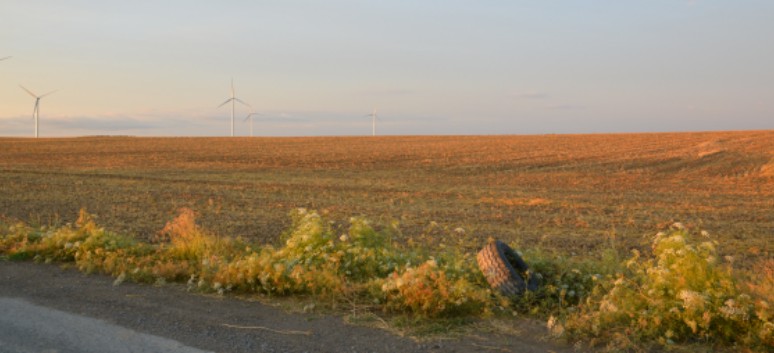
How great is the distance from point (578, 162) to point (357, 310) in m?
37.0

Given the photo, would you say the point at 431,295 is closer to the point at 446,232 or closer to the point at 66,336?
the point at 66,336

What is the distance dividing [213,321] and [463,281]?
262 centimetres

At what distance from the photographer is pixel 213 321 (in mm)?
6535

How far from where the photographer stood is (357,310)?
273 inches

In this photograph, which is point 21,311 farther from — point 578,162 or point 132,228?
point 578,162

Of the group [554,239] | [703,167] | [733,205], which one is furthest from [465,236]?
[703,167]

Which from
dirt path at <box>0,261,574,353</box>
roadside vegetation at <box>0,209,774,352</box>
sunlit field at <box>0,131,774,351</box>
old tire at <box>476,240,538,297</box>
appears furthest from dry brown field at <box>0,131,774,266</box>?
dirt path at <box>0,261,574,353</box>

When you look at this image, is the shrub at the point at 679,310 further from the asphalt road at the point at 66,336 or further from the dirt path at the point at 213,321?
the asphalt road at the point at 66,336

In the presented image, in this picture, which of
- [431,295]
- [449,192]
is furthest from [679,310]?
[449,192]

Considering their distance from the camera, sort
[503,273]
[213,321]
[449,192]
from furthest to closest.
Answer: [449,192]
[503,273]
[213,321]

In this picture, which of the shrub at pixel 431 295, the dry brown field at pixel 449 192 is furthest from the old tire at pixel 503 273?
the dry brown field at pixel 449 192

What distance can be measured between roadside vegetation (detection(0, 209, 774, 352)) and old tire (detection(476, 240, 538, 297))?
0.15 m

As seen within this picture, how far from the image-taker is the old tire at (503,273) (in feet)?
23.6

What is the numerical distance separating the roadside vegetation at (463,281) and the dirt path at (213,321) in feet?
1.32
